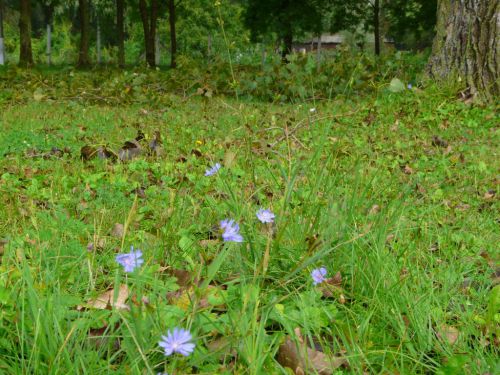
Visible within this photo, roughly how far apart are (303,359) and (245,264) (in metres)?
0.56

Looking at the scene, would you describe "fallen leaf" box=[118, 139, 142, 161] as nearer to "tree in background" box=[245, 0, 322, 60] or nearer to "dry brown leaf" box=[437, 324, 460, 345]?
"dry brown leaf" box=[437, 324, 460, 345]

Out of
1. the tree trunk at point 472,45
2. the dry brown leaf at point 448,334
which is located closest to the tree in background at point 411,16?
the tree trunk at point 472,45

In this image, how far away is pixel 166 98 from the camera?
848 centimetres

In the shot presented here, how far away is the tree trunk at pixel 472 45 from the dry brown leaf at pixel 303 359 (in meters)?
6.71

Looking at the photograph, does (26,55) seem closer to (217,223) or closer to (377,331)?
(217,223)

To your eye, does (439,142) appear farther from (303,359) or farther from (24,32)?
(24,32)

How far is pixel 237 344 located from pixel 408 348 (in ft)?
1.83

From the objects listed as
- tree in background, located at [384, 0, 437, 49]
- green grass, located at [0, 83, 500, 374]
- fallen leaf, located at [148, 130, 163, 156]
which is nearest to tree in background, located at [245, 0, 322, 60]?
tree in background, located at [384, 0, 437, 49]

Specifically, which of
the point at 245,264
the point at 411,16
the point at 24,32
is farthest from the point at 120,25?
the point at 245,264

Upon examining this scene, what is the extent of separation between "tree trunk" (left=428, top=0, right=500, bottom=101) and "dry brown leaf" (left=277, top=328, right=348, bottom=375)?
6710 mm

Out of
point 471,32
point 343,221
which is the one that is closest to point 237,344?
point 343,221

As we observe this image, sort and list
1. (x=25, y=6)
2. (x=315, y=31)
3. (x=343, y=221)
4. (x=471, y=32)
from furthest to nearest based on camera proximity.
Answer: (x=315, y=31) < (x=25, y=6) < (x=471, y=32) < (x=343, y=221)

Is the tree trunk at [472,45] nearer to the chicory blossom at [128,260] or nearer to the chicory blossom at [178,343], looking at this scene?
the chicory blossom at [128,260]

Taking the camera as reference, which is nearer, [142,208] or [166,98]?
[142,208]
